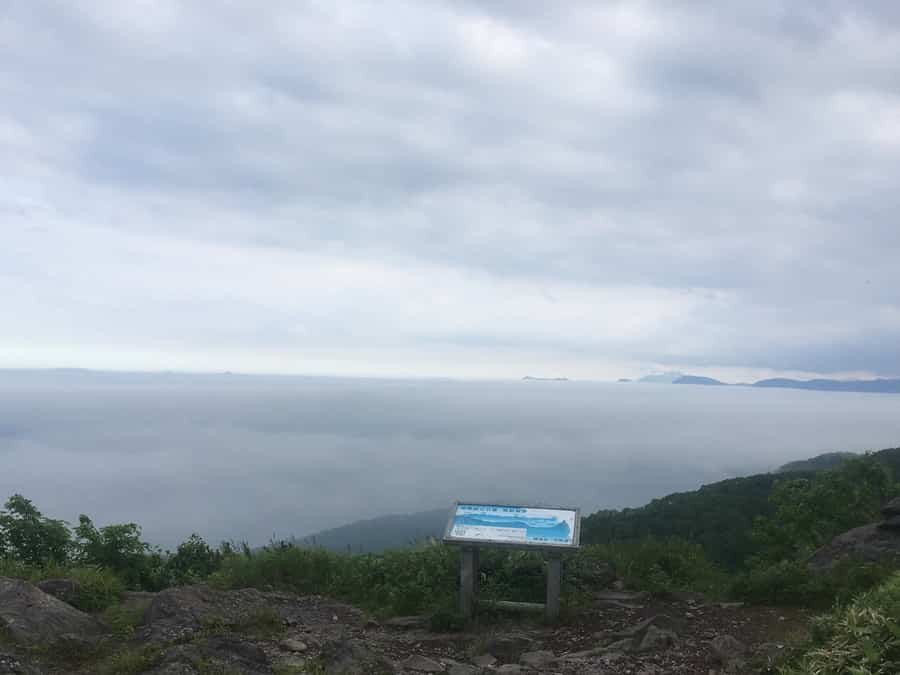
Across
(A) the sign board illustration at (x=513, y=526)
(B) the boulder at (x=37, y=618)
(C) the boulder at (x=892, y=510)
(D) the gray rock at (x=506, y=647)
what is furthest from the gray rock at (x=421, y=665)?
(C) the boulder at (x=892, y=510)

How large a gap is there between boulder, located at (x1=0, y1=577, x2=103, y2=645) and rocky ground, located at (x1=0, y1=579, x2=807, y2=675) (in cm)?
1

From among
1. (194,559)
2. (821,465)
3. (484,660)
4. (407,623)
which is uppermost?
(484,660)

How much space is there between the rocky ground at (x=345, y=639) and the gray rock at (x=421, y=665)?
0.02 meters

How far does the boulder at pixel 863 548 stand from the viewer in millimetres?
8109

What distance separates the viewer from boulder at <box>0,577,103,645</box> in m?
5.54

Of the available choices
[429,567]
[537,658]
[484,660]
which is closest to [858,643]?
[537,658]

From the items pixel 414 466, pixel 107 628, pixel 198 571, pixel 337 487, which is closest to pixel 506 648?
pixel 107 628

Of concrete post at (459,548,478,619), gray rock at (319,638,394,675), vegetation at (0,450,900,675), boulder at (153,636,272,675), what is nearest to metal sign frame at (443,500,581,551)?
concrete post at (459,548,478,619)

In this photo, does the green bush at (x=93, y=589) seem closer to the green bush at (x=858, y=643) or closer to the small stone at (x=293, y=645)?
the small stone at (x=293, y=645)

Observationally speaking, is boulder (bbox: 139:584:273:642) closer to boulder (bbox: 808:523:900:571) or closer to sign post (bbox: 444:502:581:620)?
sign post (bbox: 444:502:581:620)

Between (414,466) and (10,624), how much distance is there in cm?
18446

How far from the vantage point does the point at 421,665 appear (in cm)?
571

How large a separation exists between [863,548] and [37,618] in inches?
350

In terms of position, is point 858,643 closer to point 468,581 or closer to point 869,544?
point 468,581
